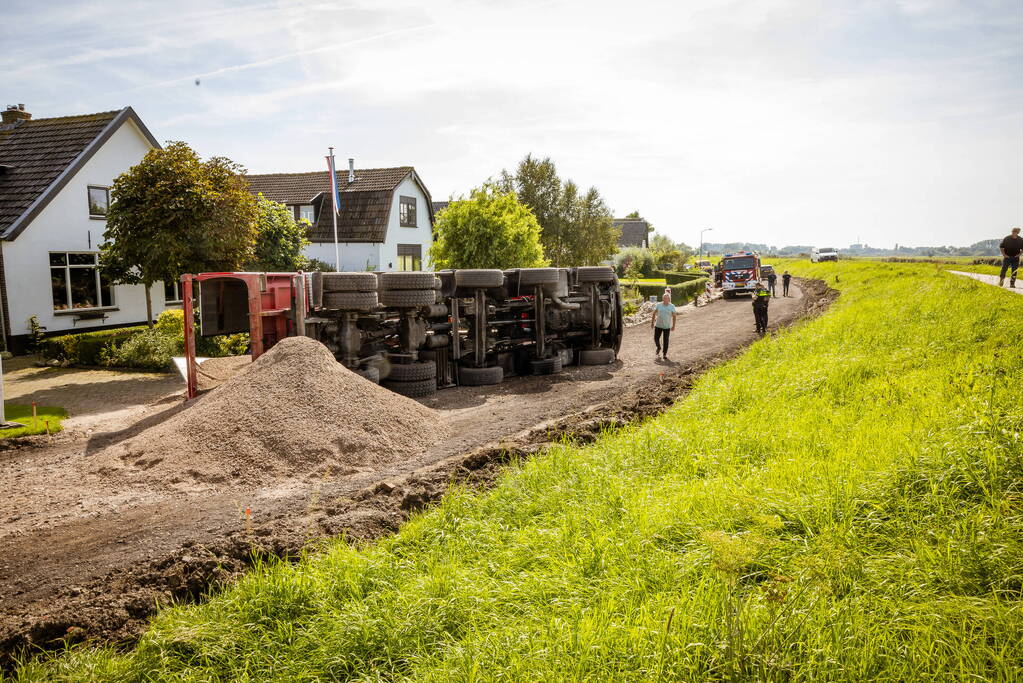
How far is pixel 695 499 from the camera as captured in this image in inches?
209

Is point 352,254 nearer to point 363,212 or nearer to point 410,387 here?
point 363,212

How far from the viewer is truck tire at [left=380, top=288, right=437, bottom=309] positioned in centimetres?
1154

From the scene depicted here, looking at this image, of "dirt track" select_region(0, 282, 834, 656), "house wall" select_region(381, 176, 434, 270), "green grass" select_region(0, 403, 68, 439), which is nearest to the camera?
"dirt track" select_region(0, 282, 834, 656)

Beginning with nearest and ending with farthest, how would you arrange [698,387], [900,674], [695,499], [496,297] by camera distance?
[900,674]
[695,499]
[698,387]
[496,297]

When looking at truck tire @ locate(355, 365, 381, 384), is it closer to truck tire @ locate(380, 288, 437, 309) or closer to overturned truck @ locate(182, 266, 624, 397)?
overturned truck @ locate(182, 266, 624, 397)

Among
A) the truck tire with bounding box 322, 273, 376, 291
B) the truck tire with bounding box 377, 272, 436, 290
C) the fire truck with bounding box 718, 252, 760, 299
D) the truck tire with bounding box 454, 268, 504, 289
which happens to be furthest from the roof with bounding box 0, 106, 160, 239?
the fire truck with bounding box 718, 252, 760, 299

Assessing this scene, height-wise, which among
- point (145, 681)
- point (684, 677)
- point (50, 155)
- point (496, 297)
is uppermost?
point (50, 155)

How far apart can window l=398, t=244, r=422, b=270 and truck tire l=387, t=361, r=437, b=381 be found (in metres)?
25.9

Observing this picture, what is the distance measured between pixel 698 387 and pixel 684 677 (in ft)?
28.5

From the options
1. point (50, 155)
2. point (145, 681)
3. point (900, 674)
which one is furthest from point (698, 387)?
point (50, 155)

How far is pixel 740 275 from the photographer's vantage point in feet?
121

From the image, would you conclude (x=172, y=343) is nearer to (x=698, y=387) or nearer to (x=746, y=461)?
(x=698, y=387)

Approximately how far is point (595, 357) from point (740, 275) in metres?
24.6

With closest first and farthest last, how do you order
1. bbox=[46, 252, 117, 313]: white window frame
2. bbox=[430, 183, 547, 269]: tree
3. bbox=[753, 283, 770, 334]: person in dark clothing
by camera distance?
bbox=[46, 252, 117, 313]: white window frame < bbox=[753, 283, 770, 334]: person in dark clothing < bbox=[430, 183, 547, 269]: tree
